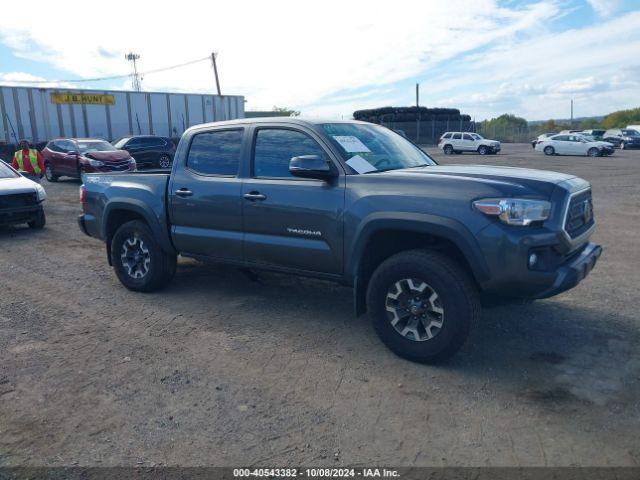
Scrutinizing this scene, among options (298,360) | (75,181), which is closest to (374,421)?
(298,360)

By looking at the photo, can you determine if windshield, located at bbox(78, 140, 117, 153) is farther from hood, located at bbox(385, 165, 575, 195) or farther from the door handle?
hood, located at bbox(385, 165, 575, 195)

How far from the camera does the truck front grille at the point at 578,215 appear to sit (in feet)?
13.1

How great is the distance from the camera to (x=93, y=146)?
726 inches

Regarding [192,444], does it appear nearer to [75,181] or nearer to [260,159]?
[260,159]

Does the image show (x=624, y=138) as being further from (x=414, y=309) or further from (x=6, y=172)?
(x=414, y=309)

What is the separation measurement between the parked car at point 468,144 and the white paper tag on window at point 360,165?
32.7 m

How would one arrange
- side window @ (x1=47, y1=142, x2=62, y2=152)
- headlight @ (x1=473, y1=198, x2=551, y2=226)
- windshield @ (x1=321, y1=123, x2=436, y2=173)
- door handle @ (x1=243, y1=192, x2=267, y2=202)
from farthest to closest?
side window @ (x1=47, y1=142, x2=62, y2=152), door handle @ (x1=243, y1=192, x2=267, y2=202), windshield @ (x1=321, y1=123, x2=436, y2=173), headlight @ (x1=473, y1=198, x2=551, y2=226)

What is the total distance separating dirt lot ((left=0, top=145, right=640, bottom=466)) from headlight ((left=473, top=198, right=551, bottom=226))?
3.41 feet

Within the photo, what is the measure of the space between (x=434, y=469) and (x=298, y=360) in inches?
63.4

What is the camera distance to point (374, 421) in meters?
3.41

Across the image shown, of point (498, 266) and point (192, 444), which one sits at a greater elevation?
point (498, 266)

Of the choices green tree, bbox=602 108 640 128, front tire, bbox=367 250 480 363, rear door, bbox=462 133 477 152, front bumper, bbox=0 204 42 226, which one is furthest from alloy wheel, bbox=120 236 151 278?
green tree, bbox=602 108 640 128

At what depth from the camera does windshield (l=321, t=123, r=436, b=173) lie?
463 cm

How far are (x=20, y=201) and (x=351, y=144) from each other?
7588 millimetres
